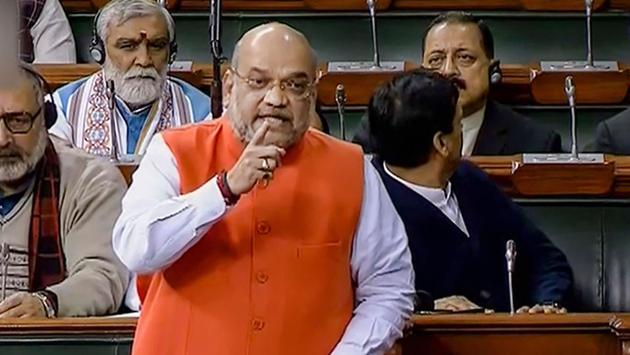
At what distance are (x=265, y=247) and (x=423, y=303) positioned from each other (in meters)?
0.58

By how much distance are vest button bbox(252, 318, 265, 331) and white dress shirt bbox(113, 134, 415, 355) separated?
0.36 feet

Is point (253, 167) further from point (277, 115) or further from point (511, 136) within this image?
point (511, 136)

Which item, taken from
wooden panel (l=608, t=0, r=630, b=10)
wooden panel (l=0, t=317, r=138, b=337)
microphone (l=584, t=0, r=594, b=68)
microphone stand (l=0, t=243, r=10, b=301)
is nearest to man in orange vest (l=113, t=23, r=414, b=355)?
wooden panel (l=0, t=317, r=138, b=337)

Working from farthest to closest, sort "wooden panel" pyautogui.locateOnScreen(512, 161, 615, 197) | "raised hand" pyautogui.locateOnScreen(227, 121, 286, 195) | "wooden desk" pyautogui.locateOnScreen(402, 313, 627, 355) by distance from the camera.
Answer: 1. "wooden panel" pyautogui.locateOnScreen(512, 161, 615, 197)
2. "wooden desk" pyautogui.locateOnScreen(402, 313, 627, 355)
3. "raised hand" pyautogui.locateOnScreen(227, 121, 286, 195)

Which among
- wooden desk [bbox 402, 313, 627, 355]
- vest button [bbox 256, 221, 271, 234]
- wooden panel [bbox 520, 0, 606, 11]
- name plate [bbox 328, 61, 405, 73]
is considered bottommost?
wooden desk [bbox 402, 313, 627, 355]

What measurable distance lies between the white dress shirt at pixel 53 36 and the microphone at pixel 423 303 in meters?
2.25

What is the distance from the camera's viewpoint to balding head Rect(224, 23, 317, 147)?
5.14 feet

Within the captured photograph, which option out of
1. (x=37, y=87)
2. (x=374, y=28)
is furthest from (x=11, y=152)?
(x=374, y=28)

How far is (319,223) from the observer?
1.63 metres

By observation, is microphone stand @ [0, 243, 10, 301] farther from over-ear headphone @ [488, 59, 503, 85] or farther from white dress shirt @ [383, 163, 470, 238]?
over-ear headphone @ [488, 59, 503, 85]

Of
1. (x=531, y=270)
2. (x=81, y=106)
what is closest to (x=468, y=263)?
(x=531, y=270)

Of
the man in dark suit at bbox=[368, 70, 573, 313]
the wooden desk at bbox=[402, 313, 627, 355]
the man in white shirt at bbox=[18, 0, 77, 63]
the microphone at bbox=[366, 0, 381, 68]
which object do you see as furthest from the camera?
the man in white shirt at bbox=[18, 0, 77, 63]

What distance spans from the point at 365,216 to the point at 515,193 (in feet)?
3.65

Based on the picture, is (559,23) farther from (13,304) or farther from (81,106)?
(13,304)
